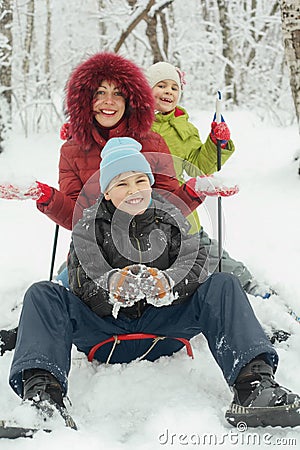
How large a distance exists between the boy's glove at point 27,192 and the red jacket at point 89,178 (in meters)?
0.05

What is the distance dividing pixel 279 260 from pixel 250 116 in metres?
8.80

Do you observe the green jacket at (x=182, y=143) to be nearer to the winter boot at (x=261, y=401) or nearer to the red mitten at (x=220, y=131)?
the red mitten at (x=220, y=131)

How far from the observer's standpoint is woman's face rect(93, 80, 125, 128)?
2801 millimetres

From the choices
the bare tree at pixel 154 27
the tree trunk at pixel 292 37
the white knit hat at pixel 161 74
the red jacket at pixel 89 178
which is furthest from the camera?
the bare tree at pixel 154 27

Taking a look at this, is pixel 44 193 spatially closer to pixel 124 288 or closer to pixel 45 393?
pixel 124 288

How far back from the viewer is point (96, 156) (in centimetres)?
287

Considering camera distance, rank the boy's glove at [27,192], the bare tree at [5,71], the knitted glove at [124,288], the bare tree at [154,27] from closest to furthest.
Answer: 1. the knitted glove at [124,288]
2. the boy's glove at [27,192]
3. the bare tree at [5,71]
4. the bare tree at [154,27]

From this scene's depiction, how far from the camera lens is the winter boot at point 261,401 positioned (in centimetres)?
174

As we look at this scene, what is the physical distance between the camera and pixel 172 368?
2.33 m

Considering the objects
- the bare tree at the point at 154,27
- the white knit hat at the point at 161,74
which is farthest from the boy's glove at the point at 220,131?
the bare tree at the point at 154,27

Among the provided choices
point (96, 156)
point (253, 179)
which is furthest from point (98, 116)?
point (253, 179)

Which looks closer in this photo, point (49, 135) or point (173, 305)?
point (173, 305)

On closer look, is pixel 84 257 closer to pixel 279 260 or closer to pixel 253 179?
pixel 279 260

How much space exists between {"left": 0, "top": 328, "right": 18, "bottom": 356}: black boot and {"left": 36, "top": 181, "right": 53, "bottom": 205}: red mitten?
662 millimetres
